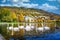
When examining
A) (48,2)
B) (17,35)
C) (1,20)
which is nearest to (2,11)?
(1,20)

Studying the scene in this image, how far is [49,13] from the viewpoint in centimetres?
189

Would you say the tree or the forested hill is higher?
the forested hill

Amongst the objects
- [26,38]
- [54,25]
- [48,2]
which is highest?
[48,2]

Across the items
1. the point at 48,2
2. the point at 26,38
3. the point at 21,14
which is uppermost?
the point at 48,2

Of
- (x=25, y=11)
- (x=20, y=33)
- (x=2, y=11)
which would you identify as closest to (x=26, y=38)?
(x=20, y=33)

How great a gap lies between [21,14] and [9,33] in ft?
0.98

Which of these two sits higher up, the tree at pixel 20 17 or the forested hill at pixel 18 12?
the forested hill at pixel 18 12

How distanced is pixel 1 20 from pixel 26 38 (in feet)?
1.34

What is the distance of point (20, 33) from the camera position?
6.09 ft

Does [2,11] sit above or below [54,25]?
Result: above

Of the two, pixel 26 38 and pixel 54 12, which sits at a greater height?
pixel 54 12

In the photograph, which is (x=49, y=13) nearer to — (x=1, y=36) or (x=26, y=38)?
(x=26, y=38)

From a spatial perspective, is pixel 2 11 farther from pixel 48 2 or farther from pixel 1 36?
pixel 48 2

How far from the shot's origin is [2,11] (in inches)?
74.2
